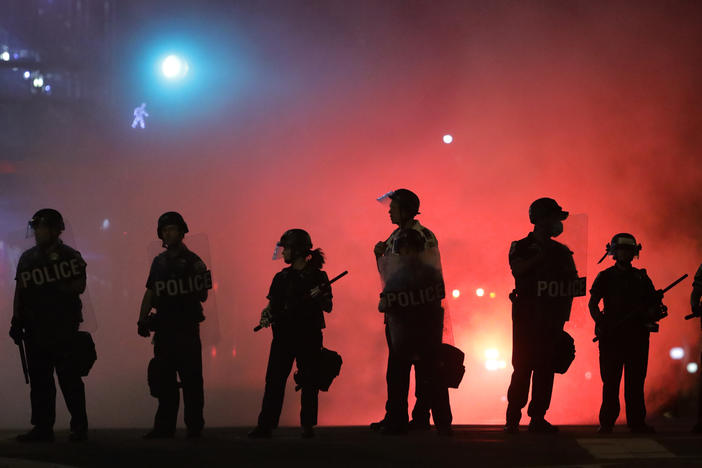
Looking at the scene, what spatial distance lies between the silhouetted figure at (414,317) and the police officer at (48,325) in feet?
7.05

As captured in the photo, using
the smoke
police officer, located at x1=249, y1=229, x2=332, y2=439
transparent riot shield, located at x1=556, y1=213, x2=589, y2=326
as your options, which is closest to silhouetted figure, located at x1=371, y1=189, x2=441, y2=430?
police officer, located at x1=249, y1=229, x2=332, y2=439

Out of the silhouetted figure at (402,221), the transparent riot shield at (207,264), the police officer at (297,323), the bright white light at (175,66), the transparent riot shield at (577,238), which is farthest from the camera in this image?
the bright white light at (175,66)

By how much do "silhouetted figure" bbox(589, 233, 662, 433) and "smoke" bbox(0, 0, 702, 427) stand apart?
8.06 m

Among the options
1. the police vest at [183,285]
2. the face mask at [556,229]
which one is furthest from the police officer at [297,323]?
the face mask at [556,229]

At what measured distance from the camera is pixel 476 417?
21.8 meters

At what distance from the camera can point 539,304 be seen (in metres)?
8.45

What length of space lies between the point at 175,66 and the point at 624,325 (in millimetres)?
12144

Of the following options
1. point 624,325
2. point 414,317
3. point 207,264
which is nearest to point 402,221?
point 414,317

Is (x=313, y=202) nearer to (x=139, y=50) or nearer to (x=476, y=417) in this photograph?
(x=139, y=50)

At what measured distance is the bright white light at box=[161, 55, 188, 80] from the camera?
63.9 ft

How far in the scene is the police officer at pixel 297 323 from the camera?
836 centimetres

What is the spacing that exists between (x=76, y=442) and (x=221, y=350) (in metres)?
13.5

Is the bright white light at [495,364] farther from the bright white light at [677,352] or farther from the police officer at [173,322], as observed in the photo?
the police officer at [173,322]

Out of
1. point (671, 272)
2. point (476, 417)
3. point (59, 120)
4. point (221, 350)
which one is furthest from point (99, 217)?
point (671, 272)
